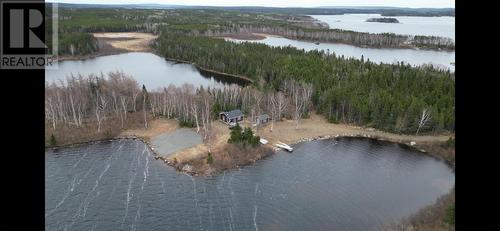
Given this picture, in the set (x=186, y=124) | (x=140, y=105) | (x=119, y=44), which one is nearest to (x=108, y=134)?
(x=186, y=124)

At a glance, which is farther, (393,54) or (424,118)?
(393,54)

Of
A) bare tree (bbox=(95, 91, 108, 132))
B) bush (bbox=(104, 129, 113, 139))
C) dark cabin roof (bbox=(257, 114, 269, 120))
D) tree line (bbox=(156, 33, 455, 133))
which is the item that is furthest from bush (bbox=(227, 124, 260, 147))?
bare tree (bbox=(95, 91, 108, 132))

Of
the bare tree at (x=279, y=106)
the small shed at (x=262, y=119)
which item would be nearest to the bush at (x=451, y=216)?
the bare tree at (x=279, y=106)

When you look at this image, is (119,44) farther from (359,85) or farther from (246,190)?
(246,190)

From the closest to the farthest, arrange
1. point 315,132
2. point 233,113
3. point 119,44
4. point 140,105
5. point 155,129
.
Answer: point 155,129, point 315,132, point 233,113, point 140,105, point 119,44

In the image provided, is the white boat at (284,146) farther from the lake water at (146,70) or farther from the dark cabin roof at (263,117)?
the lake water at (146,70)

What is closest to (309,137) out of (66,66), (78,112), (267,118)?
(267,118)

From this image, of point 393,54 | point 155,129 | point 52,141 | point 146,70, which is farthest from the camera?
point 393,54
